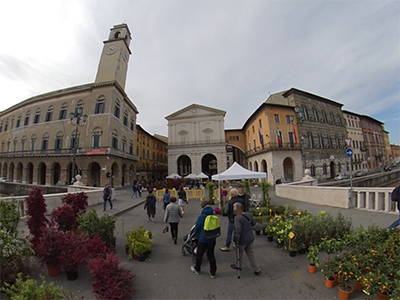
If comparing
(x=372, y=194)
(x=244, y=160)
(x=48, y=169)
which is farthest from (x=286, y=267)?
(x=244, y=160)

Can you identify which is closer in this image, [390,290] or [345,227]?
[390,290]

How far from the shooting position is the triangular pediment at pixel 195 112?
4049 cm

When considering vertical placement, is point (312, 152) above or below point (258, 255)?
above

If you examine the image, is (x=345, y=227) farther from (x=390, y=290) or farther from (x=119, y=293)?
(x=119, y=293)

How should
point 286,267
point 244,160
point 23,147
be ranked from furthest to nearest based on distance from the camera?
point 244,160 < point 23,147 < point 286,267

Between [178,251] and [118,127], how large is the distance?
2788 cm

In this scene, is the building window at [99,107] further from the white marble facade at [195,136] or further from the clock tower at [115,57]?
the white marble facade at [195,136]

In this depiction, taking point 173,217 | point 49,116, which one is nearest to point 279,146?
point 173,217

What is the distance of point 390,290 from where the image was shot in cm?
250

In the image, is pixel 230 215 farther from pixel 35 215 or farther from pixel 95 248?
pixel 35 215

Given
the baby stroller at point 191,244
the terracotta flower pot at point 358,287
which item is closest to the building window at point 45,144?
the baby stroller at point 191,244

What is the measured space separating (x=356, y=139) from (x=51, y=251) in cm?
5703

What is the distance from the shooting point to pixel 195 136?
130ft

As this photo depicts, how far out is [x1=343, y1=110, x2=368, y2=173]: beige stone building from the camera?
41.2 meters
